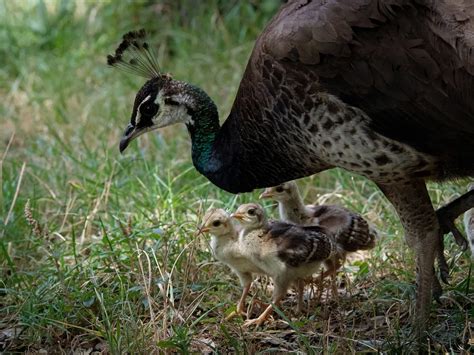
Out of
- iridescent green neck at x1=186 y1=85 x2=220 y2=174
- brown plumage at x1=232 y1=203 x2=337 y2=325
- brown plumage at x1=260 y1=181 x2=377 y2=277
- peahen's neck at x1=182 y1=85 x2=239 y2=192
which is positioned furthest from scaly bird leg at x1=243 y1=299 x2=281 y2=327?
iridescent green neck at x1=186 y1=85 x2=220 y2=174

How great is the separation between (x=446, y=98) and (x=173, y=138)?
9.81ft

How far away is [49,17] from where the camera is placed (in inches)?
354

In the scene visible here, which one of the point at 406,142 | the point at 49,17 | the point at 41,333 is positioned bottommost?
the point at 41,333

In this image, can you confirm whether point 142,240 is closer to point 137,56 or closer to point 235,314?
point 235,314

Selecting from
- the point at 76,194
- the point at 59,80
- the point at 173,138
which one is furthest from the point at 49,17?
the point at 76,194

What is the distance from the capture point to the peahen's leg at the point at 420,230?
4.31 meters

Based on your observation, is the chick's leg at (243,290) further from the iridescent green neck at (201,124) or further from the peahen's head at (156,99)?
the peahen's head at (156,99)

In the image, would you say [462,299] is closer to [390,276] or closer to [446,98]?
[390,276]

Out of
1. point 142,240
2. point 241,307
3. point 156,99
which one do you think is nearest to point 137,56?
point 156,99

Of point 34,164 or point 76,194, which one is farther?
point 34,164

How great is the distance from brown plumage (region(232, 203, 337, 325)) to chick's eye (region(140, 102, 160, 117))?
2.35 feet

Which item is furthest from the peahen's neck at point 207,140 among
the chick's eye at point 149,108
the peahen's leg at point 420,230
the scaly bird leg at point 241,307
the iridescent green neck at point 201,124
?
the peahen's leg at point 420,230

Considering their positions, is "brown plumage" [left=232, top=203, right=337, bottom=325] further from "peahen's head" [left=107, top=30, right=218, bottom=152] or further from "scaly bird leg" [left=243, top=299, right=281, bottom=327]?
"peahen's head" [left=107, top=30, right=218, bottom=152]

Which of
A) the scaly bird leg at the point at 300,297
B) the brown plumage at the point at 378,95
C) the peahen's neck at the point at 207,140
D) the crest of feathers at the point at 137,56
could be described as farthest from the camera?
the crest of feathers at the point at 137,56
